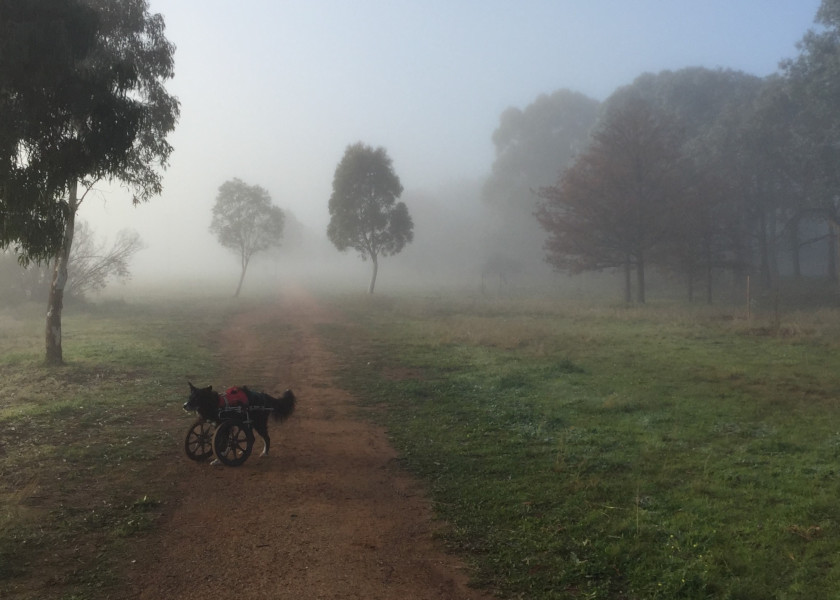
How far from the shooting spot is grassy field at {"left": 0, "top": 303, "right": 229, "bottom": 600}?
5.18m

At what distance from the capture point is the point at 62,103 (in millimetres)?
8328

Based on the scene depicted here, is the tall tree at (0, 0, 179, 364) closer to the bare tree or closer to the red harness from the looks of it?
the red harness

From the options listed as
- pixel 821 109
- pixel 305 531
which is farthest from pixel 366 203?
pixel 305 531

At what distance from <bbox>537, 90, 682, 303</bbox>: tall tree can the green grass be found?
1655 cm

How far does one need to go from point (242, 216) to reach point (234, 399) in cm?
3984

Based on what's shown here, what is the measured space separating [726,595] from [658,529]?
1.20 metres

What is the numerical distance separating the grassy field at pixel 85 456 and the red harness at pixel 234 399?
1.07 m

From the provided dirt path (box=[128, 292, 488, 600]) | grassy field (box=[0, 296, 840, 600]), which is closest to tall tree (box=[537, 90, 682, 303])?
grassy field (box=[0, 296, 840, 600])

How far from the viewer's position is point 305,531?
19.1ft

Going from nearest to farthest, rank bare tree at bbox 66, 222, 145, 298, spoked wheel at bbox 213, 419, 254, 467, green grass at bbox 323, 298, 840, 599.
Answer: green grass at bbox 323, 298, 840, 599 → spoked wheel at bbox 213, 419, 254, 467 → bare tree at bbox 66, 222, 145, 298

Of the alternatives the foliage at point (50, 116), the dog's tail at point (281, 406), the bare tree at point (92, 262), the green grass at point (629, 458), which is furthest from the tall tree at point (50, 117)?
the bare tree at point (92, 262)

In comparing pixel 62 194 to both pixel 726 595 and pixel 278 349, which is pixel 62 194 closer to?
pixel 726 595

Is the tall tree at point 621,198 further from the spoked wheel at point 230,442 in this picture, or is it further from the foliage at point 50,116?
the spoked wheel at point 230,442

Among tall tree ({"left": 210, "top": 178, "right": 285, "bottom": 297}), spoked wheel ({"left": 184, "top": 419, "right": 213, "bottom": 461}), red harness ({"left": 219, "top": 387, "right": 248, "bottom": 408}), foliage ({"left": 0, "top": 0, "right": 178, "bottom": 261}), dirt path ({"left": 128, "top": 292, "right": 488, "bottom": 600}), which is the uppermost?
tall tree ({"left": 210, "top": 178, "right": 285, "bottom": 297})
